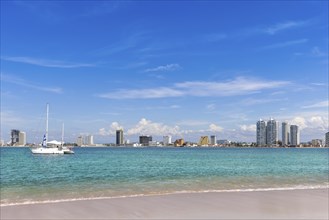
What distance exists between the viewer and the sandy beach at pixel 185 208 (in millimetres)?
13258

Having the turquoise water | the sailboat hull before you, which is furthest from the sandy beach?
the sailboat hull

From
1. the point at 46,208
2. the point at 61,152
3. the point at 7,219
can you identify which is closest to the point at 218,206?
the point at 46,208

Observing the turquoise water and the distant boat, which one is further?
the distant boat

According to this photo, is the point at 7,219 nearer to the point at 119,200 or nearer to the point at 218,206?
the point at 119,200

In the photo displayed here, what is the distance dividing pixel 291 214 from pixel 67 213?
8.04m

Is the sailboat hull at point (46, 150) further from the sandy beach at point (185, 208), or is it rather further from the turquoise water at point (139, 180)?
the sandy beach at point (185, 208)

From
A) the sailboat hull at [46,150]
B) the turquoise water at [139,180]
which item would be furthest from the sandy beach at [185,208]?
the sailboat hull at [46,150]

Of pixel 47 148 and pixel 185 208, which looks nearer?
pixel 185 208

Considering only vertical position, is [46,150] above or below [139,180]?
below

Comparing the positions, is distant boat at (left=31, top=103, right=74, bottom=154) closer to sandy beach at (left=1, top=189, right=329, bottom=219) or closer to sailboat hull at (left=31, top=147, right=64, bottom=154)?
sailboat hull at (left=31, top=147, right=64, bottom=154)

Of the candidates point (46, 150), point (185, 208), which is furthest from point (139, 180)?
point (46, 150)

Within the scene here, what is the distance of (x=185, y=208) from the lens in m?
14.8

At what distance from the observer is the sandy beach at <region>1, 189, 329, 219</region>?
1326 cm

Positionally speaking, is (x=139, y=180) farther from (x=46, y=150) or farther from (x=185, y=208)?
(x=46, y=150)
